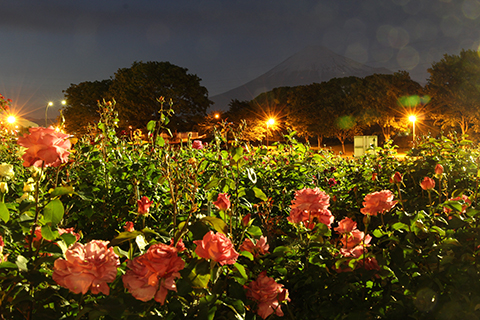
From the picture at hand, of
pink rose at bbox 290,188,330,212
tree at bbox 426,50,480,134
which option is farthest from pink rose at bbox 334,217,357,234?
tree at bbox 426,50,480,134

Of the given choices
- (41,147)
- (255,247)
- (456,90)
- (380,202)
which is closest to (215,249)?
(255,247)

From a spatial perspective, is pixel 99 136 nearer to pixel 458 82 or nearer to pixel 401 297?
pixel 401 297

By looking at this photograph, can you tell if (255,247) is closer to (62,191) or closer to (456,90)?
(62,191)

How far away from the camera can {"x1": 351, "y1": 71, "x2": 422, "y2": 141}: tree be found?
2969 centimetres

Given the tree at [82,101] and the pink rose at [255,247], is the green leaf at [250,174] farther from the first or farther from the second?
the tree at [82,101]

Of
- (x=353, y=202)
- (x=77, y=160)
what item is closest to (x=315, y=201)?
(x=353, y=202)

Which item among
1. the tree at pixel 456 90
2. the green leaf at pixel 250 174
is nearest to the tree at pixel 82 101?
the tree at pixel 456 90

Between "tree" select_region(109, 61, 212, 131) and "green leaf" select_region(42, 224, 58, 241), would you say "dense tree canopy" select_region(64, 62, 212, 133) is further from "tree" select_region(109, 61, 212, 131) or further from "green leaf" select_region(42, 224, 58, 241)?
"green leaf" select_region(42, 224, 58, 241)

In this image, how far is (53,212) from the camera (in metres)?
1.16

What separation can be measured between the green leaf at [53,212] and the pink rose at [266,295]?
783 mm

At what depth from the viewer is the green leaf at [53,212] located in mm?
1146

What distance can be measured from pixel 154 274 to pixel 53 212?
0.46 meters

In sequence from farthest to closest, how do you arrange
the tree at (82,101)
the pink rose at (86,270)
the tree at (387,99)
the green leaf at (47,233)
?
the tree at (82,101) < the tree at (387,99) < the green leaf at (47,233) < the pink rose at (86,270)

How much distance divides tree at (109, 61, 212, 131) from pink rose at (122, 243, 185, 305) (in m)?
31.6
